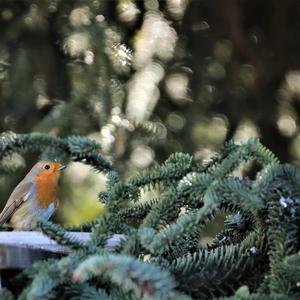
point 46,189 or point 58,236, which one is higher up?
point 58,236

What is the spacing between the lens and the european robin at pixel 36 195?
2674 mm

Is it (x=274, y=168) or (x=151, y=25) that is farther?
(x=151, y=25)

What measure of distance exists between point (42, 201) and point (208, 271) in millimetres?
1823

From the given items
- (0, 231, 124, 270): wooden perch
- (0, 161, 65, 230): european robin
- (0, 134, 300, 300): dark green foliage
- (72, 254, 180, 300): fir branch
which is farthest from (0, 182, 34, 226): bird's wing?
(72, 254, 180, 300): fir branch

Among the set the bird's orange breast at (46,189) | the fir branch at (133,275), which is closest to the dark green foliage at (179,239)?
the fir branch at (133,275)

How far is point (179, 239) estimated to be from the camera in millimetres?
1003

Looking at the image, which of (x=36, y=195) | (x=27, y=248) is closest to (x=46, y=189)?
(x=36, y=195)

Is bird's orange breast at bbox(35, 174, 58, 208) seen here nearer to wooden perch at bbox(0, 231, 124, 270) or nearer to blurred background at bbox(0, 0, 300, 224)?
blurred background at bbox(0, 0, 300, 224)

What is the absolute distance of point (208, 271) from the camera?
106cm

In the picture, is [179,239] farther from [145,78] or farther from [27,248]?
[145,78]

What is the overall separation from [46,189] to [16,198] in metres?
0.19

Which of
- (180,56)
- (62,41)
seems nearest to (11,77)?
(62,41)

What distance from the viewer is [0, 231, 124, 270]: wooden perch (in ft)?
3.39

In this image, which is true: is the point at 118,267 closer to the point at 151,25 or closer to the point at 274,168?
the point at 274,168
